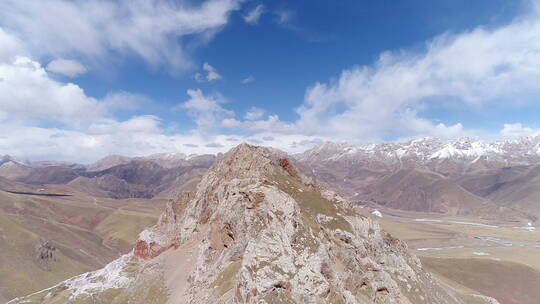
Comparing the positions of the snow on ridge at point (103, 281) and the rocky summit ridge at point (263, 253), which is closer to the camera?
the rocky summit ridge at point (263, 253)

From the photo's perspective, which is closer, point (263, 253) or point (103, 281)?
point (263, 253)

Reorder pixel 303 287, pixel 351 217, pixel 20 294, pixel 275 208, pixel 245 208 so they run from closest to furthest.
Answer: pixel 303 287, pixel 275 208, pixel 245 208, pixel 351 217, pixel 20 294

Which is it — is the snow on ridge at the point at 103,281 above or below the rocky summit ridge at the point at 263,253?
below

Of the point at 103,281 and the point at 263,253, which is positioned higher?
the point at 263,253

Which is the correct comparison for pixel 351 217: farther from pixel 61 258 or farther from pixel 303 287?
pixel 61 258

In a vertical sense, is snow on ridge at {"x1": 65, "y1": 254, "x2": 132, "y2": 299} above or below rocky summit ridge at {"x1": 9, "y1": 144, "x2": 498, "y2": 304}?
below

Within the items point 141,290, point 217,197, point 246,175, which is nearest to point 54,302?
point 141,290

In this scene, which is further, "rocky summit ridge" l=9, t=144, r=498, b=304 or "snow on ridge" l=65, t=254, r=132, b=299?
"snow on ridge" l=65, t=254, r=132, b=299

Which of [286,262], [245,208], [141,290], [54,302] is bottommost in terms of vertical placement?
[54,302]
